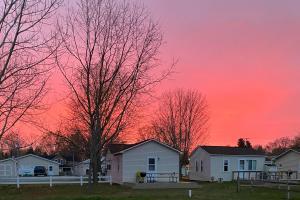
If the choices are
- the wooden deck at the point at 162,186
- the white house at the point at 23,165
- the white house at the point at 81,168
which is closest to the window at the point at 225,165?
the wooden deck at the point at 162,186

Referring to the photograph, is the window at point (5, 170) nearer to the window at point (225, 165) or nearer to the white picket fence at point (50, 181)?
the white picket fence at point (50, 181)

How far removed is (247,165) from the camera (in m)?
56.0

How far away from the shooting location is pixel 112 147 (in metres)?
51.2

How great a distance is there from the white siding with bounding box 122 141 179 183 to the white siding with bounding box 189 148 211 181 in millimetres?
8933

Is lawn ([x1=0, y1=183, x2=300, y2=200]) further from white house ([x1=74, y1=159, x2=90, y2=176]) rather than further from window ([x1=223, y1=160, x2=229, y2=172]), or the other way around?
white house ([x1=74, y1=159, x2=90, y2=176])

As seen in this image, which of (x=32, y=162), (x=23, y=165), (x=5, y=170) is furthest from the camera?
(x=32, y=162)

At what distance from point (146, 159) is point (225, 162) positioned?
40.0ft

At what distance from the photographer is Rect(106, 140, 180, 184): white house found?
45.8m

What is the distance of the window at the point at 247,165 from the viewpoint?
5550 centimetres

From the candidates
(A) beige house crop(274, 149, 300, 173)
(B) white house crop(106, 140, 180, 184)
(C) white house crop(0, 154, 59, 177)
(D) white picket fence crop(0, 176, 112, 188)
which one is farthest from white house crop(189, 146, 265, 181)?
(C) white house crop(0, 154, 59, 177)

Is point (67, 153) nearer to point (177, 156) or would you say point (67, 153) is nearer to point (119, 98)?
point (177, 156)

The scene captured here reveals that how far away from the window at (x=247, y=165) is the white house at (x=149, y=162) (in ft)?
36.4

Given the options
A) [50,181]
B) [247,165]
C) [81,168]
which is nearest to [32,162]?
[81,168]

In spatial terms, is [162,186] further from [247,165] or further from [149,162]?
[247,165]
